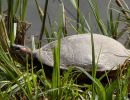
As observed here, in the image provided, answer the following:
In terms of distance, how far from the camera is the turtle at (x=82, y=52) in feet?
6.00

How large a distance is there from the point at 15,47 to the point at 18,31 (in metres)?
0.12

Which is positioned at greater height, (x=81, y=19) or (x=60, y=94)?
(x=81, y=19)

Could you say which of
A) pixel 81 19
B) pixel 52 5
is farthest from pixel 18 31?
pixel 52 5

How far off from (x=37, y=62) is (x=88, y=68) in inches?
9.7

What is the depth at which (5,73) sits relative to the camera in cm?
151

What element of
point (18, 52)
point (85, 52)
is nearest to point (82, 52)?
point (85, 52)

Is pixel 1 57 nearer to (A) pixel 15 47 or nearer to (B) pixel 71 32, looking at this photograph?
(A) pixel 15 47

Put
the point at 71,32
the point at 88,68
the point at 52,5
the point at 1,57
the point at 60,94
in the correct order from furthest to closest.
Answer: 1. the point at 52,5
2. the point at 71,32
3. the point at 88,68
4. the point at 1,57
5. the point at 60,94

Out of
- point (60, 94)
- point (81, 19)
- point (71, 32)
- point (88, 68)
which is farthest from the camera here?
point (71, 32)

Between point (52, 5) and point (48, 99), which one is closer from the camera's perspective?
point (48, 99)

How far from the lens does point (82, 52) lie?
1.88 metres

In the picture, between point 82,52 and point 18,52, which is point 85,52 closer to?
point 82,52

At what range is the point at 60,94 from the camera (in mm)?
1259

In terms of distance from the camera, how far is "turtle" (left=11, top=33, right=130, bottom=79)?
1828mm
